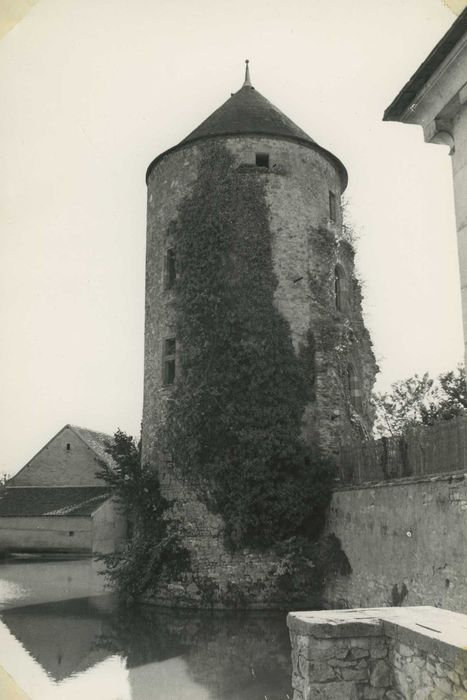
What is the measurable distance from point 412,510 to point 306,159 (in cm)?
1295

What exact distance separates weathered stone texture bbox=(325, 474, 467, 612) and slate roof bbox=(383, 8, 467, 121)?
7.64m

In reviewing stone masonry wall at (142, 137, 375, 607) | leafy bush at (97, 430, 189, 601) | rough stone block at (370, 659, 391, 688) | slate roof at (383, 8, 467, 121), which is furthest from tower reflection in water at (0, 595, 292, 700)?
slate roof at (383, 8, 467, 121)

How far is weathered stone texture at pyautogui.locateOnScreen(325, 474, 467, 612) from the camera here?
1285 centimetres

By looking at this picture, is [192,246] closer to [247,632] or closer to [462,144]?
[247,632]

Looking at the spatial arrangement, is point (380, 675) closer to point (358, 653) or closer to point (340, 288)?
point (358, 653)

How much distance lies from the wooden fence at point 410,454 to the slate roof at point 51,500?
75.1 ft

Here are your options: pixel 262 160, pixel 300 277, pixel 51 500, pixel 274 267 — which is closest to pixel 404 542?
Result: pixel 300 277

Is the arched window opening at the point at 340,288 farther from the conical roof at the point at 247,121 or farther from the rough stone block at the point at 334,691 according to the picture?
the rough stone block at the point at 334,691

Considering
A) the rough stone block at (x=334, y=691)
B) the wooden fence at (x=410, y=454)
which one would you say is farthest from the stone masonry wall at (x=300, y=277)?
the rough stone block at (x=334, y=691)

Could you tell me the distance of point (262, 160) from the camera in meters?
22.6

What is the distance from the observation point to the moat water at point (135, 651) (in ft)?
36.4

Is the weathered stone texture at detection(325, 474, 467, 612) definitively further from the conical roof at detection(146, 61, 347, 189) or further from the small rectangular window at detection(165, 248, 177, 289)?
the conical roof at detection(146, 61, 347, 189)

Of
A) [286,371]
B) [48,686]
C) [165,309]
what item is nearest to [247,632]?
[48,686]

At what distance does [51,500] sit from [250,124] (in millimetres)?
27672
